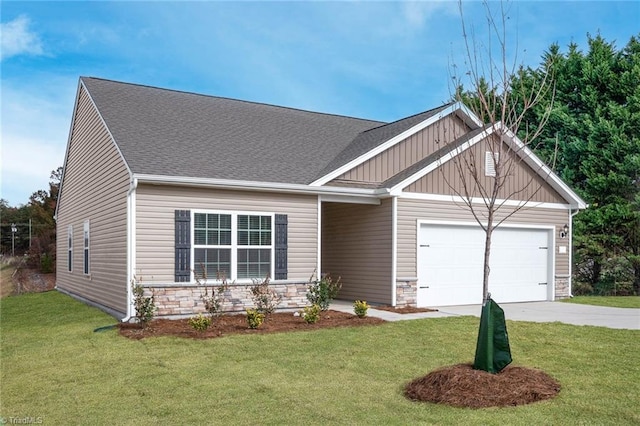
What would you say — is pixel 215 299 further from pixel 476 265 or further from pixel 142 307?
pixel 476 265

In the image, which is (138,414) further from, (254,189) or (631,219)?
(631,219)

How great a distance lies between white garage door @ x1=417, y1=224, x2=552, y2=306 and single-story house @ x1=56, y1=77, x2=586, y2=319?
0.04 m

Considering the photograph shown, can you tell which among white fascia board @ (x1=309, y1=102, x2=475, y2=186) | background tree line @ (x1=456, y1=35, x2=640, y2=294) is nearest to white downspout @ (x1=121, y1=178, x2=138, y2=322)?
white fascia board @ (x1=309, y1=102, x2=475, y2=186)

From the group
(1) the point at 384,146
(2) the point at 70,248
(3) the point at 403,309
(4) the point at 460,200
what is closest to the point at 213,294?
(3) the point at 403,309

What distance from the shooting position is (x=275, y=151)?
13.6m

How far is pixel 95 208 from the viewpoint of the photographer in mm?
13625

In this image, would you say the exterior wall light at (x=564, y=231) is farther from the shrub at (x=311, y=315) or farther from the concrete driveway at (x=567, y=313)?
the shrub at (x=311, y=315)

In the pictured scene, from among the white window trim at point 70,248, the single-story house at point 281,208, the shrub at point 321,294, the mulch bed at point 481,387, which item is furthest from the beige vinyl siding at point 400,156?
the white window trim at point 70,248

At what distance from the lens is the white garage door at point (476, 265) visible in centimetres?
1311

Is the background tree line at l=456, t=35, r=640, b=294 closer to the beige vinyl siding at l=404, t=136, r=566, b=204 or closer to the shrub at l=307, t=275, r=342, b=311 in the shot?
the beige vinyl siding at l=404, t=136, r=566, b=204

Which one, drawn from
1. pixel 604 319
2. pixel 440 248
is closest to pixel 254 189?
pixel 440 248

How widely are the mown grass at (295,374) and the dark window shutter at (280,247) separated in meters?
2.65

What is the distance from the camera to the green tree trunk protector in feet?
19.1

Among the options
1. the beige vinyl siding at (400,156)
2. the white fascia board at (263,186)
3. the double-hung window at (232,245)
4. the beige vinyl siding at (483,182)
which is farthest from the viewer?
the beige vinyl siding at (400,156)
